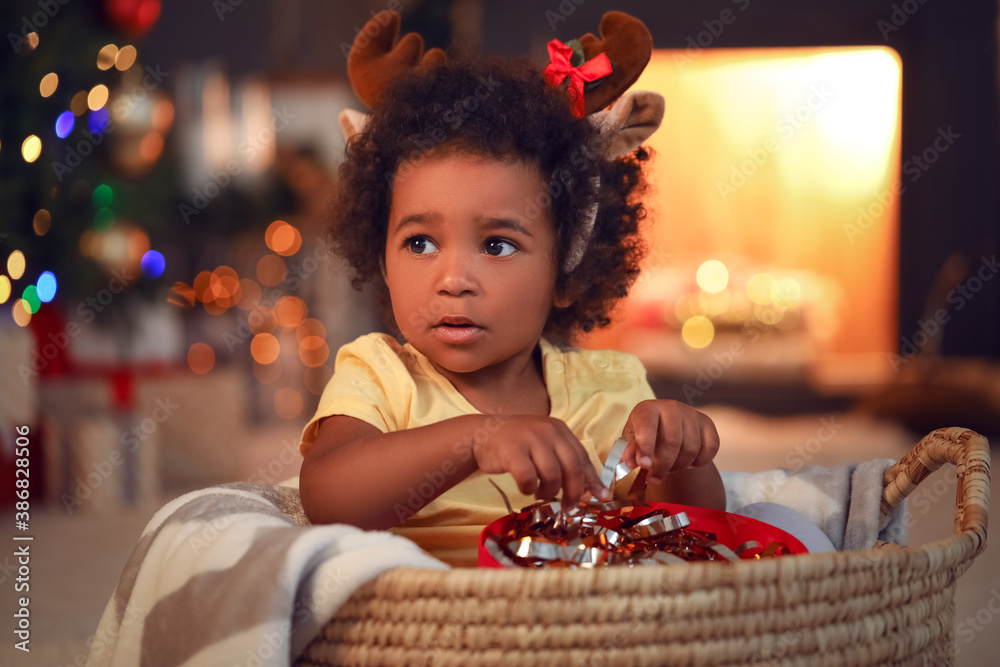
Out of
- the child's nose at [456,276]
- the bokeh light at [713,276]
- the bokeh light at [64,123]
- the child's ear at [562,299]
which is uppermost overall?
the bokeh light at [64,123]

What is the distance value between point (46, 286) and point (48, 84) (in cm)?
46

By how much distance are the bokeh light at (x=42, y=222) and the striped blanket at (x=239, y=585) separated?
1.54 metres

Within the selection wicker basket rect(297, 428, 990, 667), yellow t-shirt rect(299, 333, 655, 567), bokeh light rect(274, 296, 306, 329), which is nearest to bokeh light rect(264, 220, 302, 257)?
bokeh light rect(274, 296, 306, 329)

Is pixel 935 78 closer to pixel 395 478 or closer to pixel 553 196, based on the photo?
pixel 553 196

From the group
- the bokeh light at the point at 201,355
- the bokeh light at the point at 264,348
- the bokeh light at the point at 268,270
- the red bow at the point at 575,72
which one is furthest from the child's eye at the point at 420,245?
the bokeh light at the point at 268,270

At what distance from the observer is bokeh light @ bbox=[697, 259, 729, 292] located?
3.82 m

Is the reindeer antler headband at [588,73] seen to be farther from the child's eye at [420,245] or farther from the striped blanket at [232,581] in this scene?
the striped blanket at [232,581]

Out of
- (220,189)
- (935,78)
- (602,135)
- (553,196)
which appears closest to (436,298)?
(553,196)

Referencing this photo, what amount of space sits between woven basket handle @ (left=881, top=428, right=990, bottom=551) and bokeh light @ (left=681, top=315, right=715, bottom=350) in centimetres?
287

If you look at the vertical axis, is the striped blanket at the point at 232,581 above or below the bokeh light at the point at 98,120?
below

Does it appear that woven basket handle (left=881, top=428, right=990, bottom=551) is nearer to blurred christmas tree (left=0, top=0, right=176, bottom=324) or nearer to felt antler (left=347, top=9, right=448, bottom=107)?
felt antler (left=347, top=9, right=448, bottom=107)

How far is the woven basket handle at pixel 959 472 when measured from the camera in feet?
2.16

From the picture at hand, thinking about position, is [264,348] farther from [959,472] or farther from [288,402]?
[959,472]

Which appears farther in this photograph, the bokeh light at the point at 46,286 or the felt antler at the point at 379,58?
the bokeh light at the point at 46,286
